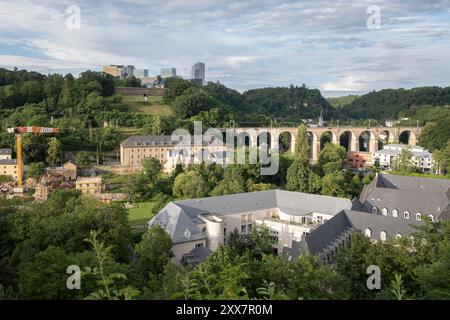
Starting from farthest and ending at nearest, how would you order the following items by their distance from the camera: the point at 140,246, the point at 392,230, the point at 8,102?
the point at 8,102 < the point at 392,230 < the point at 140,246

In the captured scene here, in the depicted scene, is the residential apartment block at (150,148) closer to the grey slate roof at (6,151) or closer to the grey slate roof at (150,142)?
the grey slate roof at (150,142)

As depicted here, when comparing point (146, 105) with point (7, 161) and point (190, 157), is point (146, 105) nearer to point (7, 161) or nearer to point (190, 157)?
point (190, 157)

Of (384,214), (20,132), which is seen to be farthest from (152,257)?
(20,132)

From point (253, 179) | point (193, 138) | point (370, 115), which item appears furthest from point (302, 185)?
point (370, 115)

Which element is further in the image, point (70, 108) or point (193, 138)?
point (70, 108)

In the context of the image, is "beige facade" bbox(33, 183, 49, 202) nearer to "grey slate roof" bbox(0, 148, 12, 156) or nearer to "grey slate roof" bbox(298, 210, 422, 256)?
"grey slate roof" bbox(0, 148, 12, 156)

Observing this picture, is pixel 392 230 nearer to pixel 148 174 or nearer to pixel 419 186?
pixel 419 186

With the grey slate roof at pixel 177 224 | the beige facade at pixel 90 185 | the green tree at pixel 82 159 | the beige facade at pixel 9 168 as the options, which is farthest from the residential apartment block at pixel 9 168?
the grey slate roof at pixel 177 224
